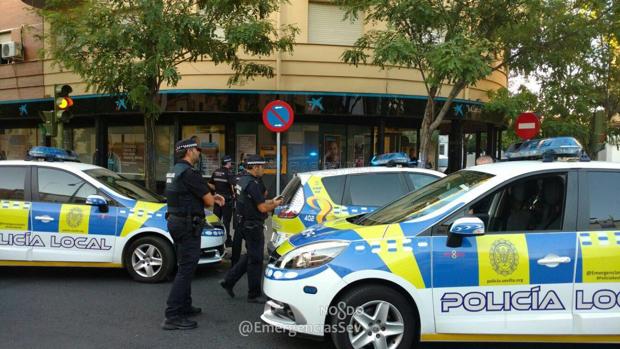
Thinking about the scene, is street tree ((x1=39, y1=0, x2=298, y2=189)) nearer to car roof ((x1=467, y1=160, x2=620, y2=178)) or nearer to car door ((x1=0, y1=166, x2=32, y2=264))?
car door ((x1=0, y1=166, x2=32, y2=264))

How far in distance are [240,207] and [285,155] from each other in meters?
8.84

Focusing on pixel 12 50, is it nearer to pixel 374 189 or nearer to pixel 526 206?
pixel 374 189

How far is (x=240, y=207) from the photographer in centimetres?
602

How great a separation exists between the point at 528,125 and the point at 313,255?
9.05m

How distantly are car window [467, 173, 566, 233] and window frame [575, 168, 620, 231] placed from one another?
0.41ft

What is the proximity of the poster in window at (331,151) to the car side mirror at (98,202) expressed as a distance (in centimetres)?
898

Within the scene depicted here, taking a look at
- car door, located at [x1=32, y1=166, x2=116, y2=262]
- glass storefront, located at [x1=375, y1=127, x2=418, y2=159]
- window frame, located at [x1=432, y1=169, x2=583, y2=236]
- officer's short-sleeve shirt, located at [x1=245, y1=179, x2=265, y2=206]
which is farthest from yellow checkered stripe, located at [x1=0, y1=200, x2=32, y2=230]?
glass storefront, located at [x1=375, y1=127, x2=418, y2=159]

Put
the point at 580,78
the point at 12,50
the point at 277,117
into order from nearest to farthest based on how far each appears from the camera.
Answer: the point at 277,117, the point at 580,78, the point at 12,50

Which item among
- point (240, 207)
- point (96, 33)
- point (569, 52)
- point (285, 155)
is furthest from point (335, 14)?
point (240, 207)

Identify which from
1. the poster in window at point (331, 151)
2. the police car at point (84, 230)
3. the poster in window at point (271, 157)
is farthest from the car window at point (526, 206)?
the poster in window at point (331, 151)

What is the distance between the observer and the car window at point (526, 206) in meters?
4.18

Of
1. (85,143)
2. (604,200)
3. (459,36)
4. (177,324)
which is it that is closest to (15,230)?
(177,324)

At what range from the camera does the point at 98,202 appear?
21.6 ft

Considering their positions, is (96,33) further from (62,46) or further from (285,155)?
(285,155)
